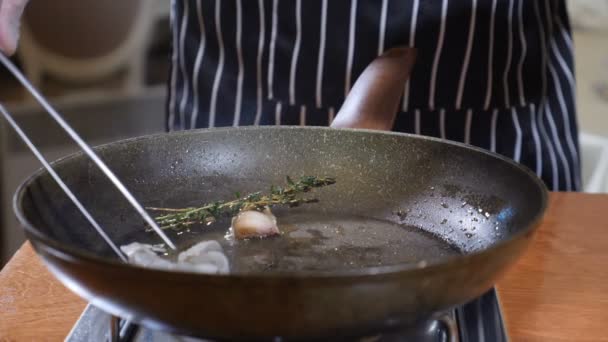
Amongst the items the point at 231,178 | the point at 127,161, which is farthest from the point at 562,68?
the point at 127,161

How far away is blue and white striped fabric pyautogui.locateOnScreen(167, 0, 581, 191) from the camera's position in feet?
4.53

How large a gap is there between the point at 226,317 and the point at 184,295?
4 cm

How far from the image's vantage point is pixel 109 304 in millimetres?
597

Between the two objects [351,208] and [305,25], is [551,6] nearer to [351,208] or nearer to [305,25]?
[305,25]

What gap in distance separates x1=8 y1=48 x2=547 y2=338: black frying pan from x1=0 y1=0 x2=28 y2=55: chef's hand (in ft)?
0.65

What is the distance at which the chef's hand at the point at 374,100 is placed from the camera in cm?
105

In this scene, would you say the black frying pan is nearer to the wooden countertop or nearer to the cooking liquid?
the cooking liquid

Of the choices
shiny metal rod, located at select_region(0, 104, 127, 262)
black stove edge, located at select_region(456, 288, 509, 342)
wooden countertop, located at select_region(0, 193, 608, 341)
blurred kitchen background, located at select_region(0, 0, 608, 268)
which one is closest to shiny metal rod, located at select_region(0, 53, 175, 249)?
shiny metal rod, located at select_region(0, 104, 127, 262)

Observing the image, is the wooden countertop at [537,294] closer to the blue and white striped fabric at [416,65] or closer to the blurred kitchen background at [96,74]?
the blue and white striped fabric at [416,65]

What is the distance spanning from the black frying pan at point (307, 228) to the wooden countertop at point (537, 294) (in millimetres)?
108

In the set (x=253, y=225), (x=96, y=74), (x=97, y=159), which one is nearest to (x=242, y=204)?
(x=253, y=225)

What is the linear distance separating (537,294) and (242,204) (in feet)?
1.24

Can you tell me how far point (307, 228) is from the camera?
896 mm

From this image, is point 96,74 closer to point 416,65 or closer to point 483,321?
point 416,65
